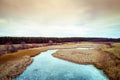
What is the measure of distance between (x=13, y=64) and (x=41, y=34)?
91cm

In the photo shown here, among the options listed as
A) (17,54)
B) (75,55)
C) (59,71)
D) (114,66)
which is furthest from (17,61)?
(114,66)

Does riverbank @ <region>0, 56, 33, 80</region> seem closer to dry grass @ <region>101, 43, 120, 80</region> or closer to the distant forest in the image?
the distant forest

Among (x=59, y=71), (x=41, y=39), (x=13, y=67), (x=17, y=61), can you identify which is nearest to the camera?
(x=59, y=71)

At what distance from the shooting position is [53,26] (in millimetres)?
3342

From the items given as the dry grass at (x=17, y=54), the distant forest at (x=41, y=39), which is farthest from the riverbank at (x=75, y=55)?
the distant forest at (x=41, y=39)

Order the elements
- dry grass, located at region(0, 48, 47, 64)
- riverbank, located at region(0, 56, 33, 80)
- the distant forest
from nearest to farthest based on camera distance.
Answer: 1. riverbank, located at region(0, 56, 33, 80)
2. dry grass, located at region(0, 48, 47, 64)
3. the distant forest

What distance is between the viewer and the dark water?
9.18 ft

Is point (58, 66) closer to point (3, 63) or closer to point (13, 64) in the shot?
point (13, 64)

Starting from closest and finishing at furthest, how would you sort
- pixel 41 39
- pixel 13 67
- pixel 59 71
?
1. pixel 59 71
2. pixel 13 67
3. pixel 41 39

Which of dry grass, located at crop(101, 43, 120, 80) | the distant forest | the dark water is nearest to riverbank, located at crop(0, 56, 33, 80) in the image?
the dark water

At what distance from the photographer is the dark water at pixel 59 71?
2.80 metres

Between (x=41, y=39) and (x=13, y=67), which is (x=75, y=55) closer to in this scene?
(x=41, y=39)

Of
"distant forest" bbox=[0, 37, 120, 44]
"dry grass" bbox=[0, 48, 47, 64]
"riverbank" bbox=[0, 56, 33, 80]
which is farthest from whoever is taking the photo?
"distant forest" bbox=[0, 37, 120, 44]

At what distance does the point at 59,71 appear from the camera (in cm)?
289
